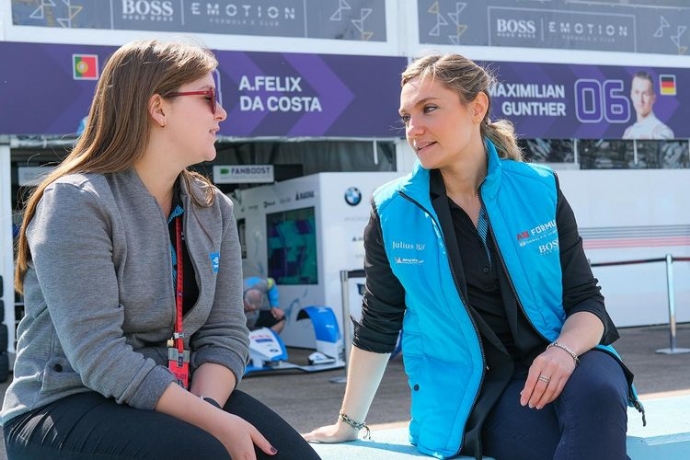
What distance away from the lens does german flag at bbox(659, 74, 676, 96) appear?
12906 millimetres

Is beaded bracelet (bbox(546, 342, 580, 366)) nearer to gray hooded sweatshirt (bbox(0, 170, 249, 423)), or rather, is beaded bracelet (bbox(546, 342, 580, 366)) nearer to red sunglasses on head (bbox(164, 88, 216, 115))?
gray hooded sweatshirt (bbox(0, 170, 249, 423))

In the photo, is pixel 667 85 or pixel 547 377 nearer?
pixel 547 377

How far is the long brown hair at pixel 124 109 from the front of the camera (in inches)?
91.5

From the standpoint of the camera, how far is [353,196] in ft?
37.6

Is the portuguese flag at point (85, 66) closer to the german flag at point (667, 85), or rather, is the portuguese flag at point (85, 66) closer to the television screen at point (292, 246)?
the television screen at point (292, 246)

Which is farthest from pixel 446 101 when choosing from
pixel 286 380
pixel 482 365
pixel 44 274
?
pixel 286 380

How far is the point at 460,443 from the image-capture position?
2.65 meters

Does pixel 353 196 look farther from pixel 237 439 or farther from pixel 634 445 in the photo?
pixel 237 439

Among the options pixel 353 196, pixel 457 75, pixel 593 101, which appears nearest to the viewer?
pixel 457 75

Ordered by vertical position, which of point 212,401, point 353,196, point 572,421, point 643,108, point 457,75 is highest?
point 643,108

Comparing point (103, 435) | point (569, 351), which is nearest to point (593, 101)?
point (569, 351)

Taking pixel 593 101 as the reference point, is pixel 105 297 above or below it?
below

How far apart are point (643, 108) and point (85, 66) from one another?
7.34 meters

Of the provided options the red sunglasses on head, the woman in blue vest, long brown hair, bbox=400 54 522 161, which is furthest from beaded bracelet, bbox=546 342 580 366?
the red sunglasses on head
